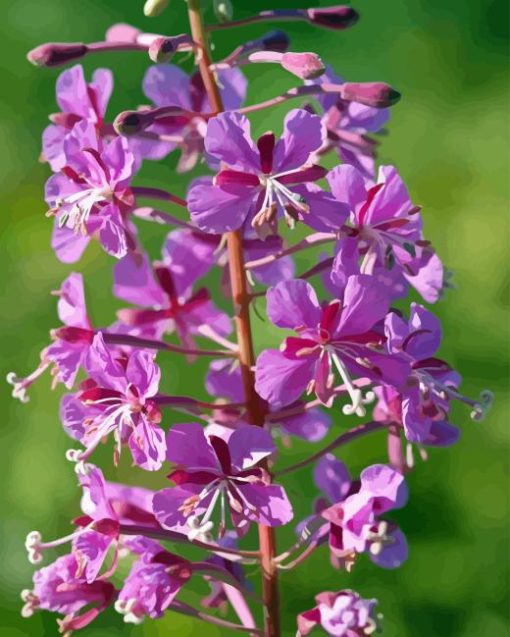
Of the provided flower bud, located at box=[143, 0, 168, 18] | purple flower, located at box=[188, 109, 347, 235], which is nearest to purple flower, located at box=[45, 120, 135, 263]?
purple flower, located at box=[188, 109, 347, 235]

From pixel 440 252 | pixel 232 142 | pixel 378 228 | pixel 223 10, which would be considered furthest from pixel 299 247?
pixel 440 252

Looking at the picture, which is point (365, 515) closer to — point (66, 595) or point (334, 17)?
point (66, 595)

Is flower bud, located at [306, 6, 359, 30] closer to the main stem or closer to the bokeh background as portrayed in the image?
the main stem

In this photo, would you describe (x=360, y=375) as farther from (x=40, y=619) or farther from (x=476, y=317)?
(x=476, y=317)

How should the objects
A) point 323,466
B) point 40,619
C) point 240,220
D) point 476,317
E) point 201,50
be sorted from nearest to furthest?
point 240,220 < point 201,50 < point 323,466 < point 40,619 < point 476,317

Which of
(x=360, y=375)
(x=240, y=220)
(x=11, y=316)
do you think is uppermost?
(x=240, y=220)

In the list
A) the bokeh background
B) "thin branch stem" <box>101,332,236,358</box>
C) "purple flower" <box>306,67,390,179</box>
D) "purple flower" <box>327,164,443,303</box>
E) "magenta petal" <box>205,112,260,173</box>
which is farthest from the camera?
the bokeh background

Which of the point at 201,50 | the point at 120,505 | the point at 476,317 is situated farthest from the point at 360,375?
the point at 476,317
